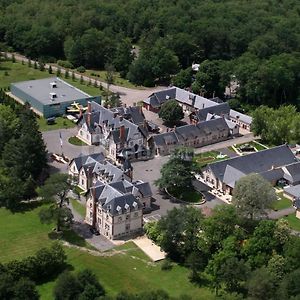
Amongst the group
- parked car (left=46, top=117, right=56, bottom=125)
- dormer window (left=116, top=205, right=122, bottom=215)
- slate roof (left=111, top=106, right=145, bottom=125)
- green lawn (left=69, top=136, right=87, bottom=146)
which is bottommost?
parked car (left=46, top=117, right=56, bottom=125)

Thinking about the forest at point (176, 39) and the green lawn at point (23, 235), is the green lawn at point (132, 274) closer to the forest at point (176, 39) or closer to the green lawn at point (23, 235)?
the green lawn at point (23, 235)

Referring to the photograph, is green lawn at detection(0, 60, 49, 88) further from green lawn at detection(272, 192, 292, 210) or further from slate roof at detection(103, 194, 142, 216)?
green lawn at detection(272, 192, 292, 210)

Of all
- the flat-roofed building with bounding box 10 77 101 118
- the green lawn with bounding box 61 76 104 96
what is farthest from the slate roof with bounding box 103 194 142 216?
the green lawn with bounding box 61 76 104 96

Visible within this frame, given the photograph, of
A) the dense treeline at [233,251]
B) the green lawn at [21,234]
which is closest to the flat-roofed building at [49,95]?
the green lawn at [21,234]

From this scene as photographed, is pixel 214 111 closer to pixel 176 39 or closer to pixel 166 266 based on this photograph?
pixel 176 39

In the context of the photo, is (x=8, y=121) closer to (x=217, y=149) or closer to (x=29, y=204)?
(x=29, y=204)

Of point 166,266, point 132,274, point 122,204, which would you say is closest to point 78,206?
point 122,204
